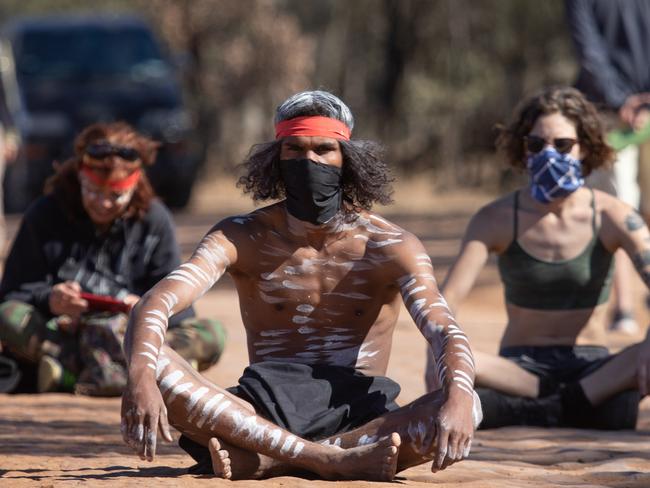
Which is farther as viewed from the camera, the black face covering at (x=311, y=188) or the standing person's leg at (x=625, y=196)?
the standing person's leg at (x=625, y=196)

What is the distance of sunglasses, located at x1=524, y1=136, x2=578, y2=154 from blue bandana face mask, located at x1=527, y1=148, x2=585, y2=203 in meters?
0.06

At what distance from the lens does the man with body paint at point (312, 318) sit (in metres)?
4.27

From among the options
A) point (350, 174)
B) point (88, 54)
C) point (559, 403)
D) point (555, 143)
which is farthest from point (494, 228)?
point (88, 54)

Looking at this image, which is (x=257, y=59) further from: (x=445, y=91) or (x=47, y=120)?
(x=47, y=120)

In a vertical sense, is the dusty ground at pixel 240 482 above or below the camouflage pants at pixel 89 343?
below

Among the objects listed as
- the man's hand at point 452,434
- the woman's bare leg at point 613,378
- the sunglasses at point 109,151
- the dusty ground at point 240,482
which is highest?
the sunglasses at point 109,151

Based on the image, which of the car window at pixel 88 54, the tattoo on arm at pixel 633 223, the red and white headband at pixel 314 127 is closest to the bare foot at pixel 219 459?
the red and white headband at pixel 314 127

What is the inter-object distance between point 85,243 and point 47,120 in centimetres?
1046

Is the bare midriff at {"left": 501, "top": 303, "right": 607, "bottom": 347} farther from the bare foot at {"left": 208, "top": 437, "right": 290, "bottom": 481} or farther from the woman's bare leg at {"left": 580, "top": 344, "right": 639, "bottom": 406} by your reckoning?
the bare foot at {"left": 208, "top": 437, "right": 290, "bottom": 481}

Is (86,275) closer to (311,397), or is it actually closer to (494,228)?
(494,228)

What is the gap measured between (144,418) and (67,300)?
8.30 ft

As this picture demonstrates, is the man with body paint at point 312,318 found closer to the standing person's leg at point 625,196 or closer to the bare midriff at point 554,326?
the bare midriff at point 554,326

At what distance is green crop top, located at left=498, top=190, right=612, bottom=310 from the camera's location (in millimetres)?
5816

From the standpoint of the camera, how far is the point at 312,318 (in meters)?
4.65
